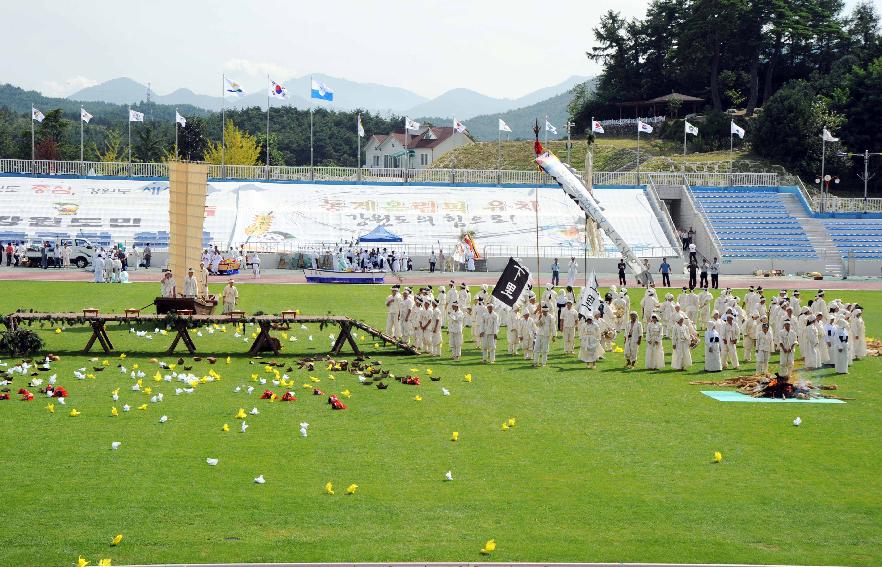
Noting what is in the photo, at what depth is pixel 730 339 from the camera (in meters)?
24.9

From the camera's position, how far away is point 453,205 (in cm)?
6050

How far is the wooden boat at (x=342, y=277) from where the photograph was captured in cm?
4603

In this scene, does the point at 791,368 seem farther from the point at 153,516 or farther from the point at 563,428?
the point at 153,516

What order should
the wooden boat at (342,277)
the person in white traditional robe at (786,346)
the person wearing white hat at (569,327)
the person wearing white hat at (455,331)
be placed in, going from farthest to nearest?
1. the wooden boat at (342,277)
2. the person wearing white hat at (569,327)
3. the person wearing white hat at (455,331)
4. the person in white traditional robe at (786,346)

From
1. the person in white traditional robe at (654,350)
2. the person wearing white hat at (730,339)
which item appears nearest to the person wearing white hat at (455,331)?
the person in white traditional robe at (654,350)

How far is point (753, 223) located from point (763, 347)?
36.1 meters

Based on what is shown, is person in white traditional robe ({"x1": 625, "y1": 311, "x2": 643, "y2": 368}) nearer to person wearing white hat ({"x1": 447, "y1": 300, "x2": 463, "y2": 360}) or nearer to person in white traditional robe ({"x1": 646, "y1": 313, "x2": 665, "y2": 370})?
person in white traditional robe ({"x1": 646, "y1": 313, "x2": 665, "y2": 370})

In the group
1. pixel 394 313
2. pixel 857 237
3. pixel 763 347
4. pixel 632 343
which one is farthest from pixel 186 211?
pixel 857 237

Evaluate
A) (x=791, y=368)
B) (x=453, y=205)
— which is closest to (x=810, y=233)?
(x=453, y=205)

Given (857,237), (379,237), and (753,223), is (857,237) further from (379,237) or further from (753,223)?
(379,237)

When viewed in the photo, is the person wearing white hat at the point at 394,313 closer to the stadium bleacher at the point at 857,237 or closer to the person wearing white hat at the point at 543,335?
the person wearing white hat at the point at 543,335

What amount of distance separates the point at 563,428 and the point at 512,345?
881cm

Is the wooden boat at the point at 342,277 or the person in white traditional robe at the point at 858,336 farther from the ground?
the wooden boat at the point at 342,277

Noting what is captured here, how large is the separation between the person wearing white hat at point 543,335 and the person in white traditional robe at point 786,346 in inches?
201
